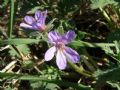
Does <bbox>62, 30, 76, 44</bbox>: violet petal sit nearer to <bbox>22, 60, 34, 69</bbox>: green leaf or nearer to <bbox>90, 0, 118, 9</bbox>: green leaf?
<bbox>90, 0, 118, 9</bbox>: green leaf

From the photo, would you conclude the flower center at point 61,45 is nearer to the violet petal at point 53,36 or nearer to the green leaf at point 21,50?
the violet petal at point 53,36

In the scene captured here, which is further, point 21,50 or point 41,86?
point 21,50

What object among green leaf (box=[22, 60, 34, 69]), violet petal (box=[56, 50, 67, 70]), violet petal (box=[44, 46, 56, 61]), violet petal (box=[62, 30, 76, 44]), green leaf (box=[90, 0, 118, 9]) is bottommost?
green leaf (box=[22, 60, 34, 69])

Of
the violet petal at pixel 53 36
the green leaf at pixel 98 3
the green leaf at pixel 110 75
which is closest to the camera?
the violet petal at pixel 53 36

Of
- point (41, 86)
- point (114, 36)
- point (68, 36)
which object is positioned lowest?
point (41, 86)

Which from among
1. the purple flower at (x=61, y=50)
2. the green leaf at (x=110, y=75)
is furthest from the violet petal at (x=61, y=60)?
the green leaf at (x=110, y=75)

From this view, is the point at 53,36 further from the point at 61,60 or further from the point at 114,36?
the point at 114,36

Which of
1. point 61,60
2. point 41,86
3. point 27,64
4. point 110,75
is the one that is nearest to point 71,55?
point 61,60

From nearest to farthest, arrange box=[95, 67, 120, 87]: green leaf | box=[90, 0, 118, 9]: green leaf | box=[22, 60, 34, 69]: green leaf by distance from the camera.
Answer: box=[95, 67, 120, 87]: green leaf → box=[90, 0, 118, 9]: green leaf → box=[22, 60, 34, 69]: green leaf

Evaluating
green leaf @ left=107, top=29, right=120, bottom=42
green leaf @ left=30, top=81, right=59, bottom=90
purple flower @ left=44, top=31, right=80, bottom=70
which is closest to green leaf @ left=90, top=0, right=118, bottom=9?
green leaf @ left=107, top=29, right=120, bottom=42
